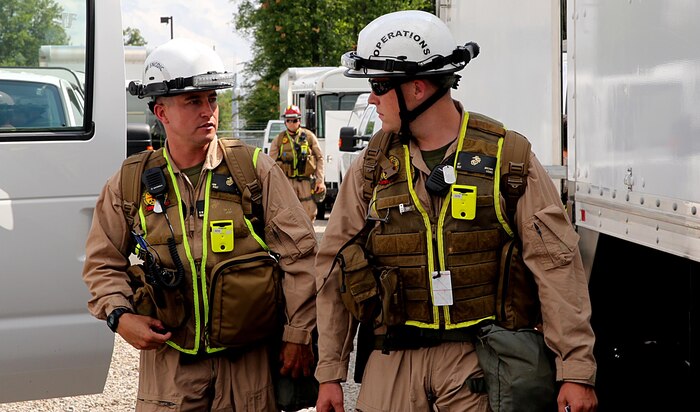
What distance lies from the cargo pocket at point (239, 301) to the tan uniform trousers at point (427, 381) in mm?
496

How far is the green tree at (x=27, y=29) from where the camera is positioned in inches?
176

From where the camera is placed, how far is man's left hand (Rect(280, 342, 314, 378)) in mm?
3748

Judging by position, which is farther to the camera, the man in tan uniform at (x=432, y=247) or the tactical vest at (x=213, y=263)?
the tactical vest at (x=213, y=263)

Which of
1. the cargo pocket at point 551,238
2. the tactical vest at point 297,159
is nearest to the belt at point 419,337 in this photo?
the cargo pocket at point 551,238

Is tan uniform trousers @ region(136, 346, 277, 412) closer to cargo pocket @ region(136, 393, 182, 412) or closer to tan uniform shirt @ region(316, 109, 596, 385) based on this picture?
cargo pocket @ region(136, 393, 182, 412)

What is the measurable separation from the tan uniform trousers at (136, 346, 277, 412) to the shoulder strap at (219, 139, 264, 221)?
504 mm

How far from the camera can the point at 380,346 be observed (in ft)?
11.3

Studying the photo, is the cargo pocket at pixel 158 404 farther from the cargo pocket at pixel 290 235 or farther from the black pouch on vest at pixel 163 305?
the cargo pocket at pixel 290 235

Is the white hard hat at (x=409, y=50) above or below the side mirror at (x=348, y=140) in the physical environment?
below

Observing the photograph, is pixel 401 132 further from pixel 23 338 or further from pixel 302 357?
pixel 23 338

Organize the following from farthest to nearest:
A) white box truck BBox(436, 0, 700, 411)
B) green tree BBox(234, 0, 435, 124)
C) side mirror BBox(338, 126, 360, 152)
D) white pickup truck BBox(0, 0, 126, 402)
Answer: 1. green tree BBox(234, 0, 435, 124)
2. side mirror BBox(338, 126, 360, 152)
3. white pickup truck BBox(0, 0, 126, 402)
4. white box truck BBox(436, 0, 700, 411)

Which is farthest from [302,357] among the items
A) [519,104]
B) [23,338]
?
[519,104]

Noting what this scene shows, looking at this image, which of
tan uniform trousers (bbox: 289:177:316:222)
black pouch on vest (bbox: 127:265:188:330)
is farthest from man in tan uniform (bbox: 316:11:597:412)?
tan uniform trousers (bbox: 289:177:316:222)

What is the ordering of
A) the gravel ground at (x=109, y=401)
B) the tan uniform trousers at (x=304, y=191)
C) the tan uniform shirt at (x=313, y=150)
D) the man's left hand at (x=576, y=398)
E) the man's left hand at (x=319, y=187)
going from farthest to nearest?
the man's left hand at (x=319, y=187) < the tan uniform shirt at (x=313, y=150) < the tan uniform trousers at (x=304, y=191) < the gravel ground at (x=109, y=401) < the man's left hand at (x=576, y=398)
